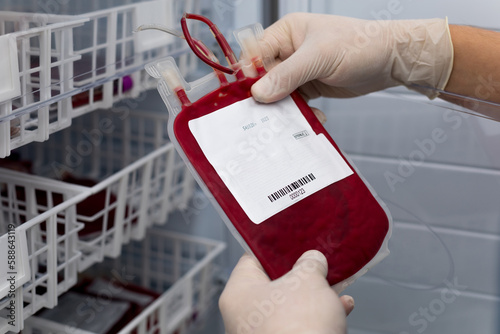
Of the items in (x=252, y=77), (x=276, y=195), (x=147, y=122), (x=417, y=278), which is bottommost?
(x=417, y=278)

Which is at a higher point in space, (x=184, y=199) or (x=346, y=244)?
(x=346, y=244)

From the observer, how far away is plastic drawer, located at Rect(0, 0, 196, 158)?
65cm

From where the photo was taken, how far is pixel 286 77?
0.70 m

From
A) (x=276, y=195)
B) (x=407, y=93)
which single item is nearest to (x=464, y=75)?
(x=407, y=93)

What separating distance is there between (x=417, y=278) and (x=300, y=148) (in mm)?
324

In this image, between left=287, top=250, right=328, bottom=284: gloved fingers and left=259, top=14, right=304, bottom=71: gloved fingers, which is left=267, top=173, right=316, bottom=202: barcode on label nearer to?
left=287, top=250, right=328, bottom=284: gloved fingers

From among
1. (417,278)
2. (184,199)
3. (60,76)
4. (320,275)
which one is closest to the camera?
(320,275)

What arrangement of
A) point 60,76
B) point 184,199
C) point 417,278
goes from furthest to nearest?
point 184,199
point 417,278
point 60,76

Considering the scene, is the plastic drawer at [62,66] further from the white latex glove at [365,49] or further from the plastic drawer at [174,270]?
the plastic drawer at [174,270]

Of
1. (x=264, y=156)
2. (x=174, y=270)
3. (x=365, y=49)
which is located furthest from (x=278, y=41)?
(x=174, y=270)

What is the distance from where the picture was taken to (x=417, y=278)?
0.85m

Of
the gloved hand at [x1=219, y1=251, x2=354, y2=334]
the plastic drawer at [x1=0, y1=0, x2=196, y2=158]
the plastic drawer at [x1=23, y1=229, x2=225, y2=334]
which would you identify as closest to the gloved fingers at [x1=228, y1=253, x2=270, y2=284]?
the gloved hand at [x1=219, y1=251, x2=354, y2=334]

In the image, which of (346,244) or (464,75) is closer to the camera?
(346,244)

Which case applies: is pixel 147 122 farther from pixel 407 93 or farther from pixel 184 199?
pixel 407 93
